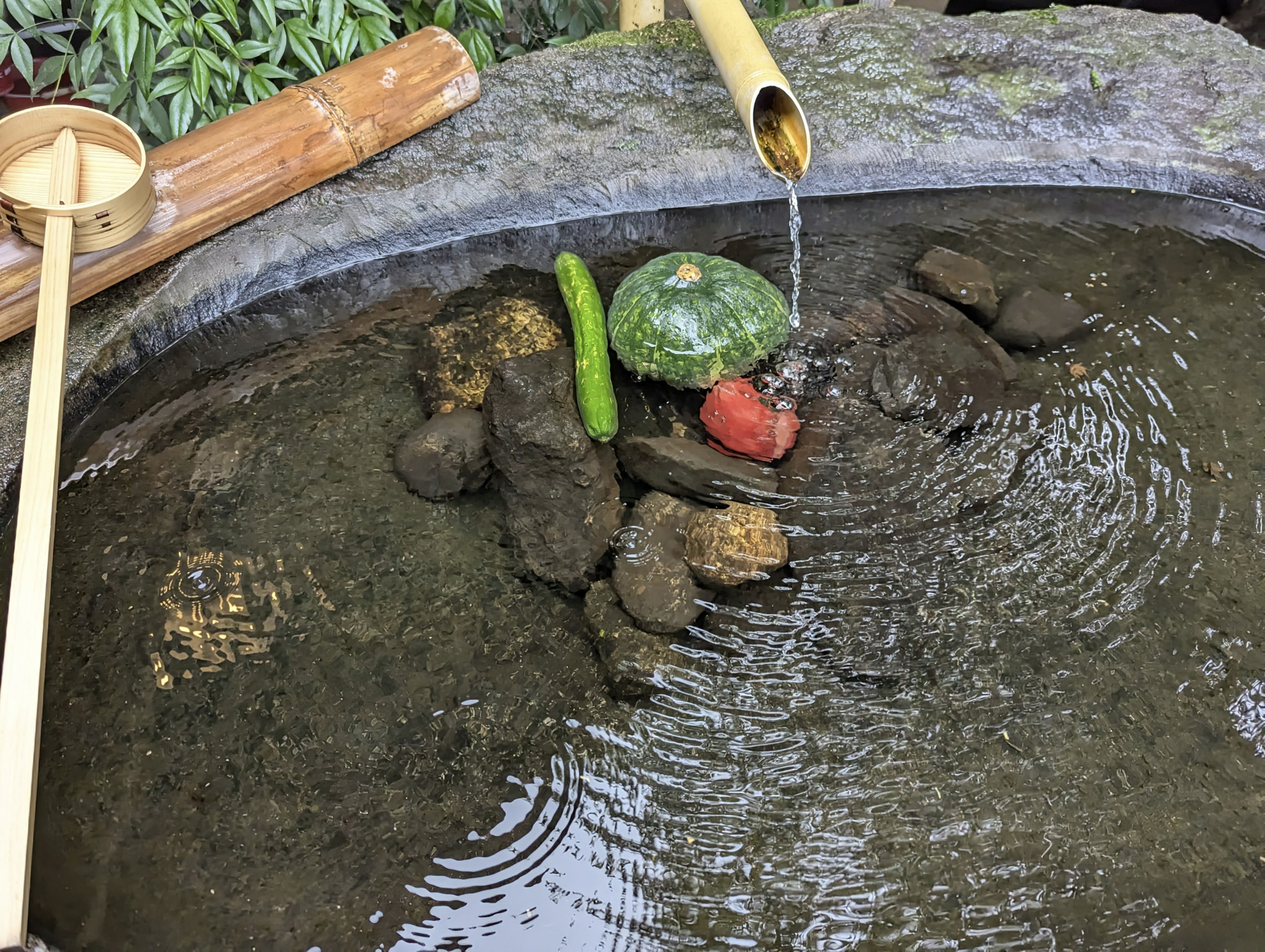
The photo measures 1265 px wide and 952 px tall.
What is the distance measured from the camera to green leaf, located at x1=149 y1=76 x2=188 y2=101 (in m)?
3.69

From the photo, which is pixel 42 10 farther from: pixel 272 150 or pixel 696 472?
pixel 696 472

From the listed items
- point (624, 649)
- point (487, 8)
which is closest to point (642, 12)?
point (487, 8)

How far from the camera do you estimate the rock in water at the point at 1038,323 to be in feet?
11.0

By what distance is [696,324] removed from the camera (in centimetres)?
303

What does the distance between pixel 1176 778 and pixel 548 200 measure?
3.52 meters

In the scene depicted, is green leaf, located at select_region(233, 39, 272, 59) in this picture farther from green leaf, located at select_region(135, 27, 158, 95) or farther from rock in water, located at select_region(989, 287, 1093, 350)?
rock in water, located at select_region(989, 287, 1093, 350)

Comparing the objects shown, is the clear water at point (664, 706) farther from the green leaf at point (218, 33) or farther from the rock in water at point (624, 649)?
the green leaf at point (218, 33)

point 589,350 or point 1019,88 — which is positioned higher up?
point 1019,88

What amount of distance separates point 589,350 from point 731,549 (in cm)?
98

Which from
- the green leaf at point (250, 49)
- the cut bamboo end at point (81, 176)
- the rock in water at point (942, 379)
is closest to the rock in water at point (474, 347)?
the cut bamboo end at point (81, 176)

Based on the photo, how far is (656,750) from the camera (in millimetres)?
2197

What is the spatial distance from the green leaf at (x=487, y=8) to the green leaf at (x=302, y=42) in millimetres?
851

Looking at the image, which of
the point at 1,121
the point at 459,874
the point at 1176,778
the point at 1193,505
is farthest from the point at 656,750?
the point at 1,121

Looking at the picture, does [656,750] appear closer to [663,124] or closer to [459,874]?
[459,874]
